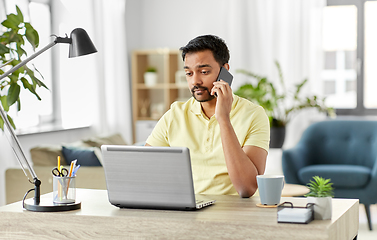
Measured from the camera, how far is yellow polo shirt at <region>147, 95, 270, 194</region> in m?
2.16

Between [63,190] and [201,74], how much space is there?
0.73 m

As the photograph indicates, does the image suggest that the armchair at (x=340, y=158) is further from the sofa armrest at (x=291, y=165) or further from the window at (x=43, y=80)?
the window at (x=43, y=80)

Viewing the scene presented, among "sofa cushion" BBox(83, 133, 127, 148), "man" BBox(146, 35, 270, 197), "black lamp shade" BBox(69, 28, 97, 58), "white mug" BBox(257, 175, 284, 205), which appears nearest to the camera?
"white mug" BBox(257, 175, 284, 205)

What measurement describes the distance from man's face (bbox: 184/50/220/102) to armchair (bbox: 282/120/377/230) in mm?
2621

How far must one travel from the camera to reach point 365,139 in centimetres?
499

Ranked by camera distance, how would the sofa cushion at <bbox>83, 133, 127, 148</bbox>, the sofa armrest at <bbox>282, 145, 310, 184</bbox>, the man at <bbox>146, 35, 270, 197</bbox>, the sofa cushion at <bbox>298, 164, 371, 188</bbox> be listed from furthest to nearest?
the sofa cushion at <bbox>83, 133, 127, 148</bbox>
the sofa armrest at <bbox>282, 145, 310, 184</bbox>
the sofa cushion at <bbox>298, 164, 371, 188</bbox>
the man at <bbox>146, 35, 270, 197</bbox>

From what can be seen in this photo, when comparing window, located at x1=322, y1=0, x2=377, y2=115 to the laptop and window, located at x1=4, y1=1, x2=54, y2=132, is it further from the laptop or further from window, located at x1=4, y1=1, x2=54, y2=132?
the laptop

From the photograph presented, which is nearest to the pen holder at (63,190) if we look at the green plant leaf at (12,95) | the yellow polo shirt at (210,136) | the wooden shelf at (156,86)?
the yellow polo shirt at (210,136)

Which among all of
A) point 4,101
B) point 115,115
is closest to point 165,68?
point 115,115

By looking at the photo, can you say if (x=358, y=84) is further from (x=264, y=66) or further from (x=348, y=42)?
(x=264, y=66)

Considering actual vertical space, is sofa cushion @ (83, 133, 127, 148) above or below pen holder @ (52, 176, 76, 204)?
below

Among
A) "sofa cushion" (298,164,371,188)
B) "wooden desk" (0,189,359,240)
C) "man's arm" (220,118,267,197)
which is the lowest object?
"sofa cushion" (298,164,371,188)

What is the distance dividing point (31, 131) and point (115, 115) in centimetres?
133

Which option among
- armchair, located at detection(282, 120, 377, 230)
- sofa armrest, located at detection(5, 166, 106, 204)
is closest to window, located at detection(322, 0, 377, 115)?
armchair, located at detection(282, 120, 377, 230)
